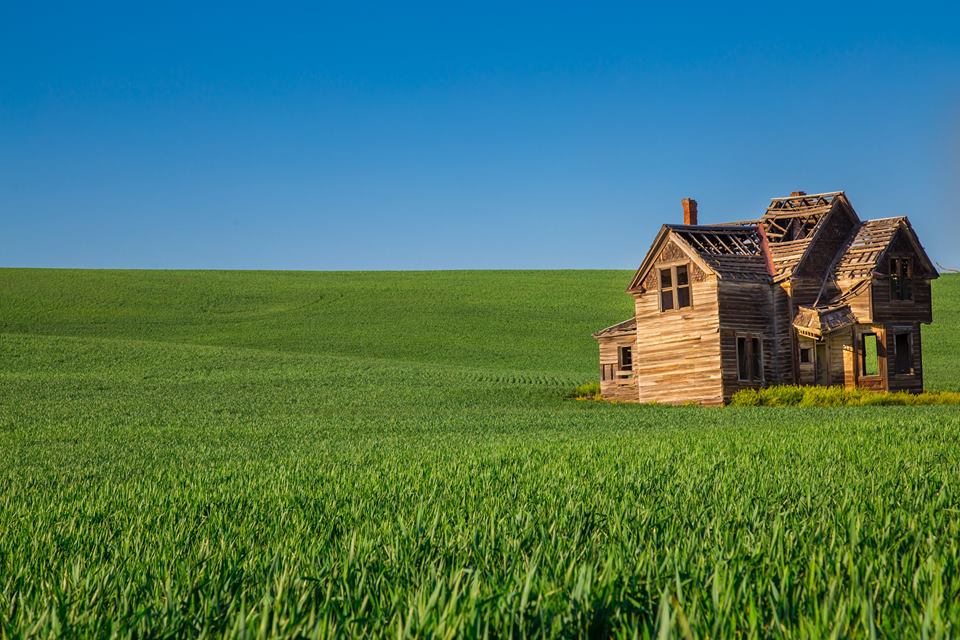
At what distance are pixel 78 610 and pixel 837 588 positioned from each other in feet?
12.4

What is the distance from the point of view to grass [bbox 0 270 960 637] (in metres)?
4.05

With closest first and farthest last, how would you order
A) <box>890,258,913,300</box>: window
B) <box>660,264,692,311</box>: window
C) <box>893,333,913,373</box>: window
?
<box>660,264,692,311</box>: window
<box>893,333,913,373</box>: window
<box>890,258,913,300</box>: window

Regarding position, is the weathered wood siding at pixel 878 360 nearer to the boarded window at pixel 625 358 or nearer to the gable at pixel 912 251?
the gable at pixel 912 251

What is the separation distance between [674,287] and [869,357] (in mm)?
35641

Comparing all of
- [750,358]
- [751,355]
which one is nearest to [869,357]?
[751,355]

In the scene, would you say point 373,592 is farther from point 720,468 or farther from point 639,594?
point 720,468

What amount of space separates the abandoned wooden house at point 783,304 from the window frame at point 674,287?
6 cm

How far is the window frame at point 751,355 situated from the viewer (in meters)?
40.3

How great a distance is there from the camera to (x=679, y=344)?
135 feet

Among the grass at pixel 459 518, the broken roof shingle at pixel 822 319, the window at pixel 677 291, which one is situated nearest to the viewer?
the grass at pixel 459 518

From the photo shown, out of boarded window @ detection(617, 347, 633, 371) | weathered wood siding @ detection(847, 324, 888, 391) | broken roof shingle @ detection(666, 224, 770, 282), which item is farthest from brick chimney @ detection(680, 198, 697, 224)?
weathered wood siding @ detection(847, 324, 888, 391)

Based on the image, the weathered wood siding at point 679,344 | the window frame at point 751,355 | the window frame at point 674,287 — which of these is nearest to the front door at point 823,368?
the window frame at point 751,355

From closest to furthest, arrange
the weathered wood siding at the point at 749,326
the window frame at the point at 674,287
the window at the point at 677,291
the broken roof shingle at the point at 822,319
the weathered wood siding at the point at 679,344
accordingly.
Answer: the broken roof shingle at the point at 822,319 < the weathered wood siding at the point at 749,326 < the weathered wood siding at the point at 679,344 < the window frame at the point at 674,287 < the window at the point at 677,291

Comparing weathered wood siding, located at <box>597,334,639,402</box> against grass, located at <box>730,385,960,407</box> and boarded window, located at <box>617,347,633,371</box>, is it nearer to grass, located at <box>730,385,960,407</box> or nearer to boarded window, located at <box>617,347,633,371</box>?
boarded window, located at <box>617,347,633,371</box>
